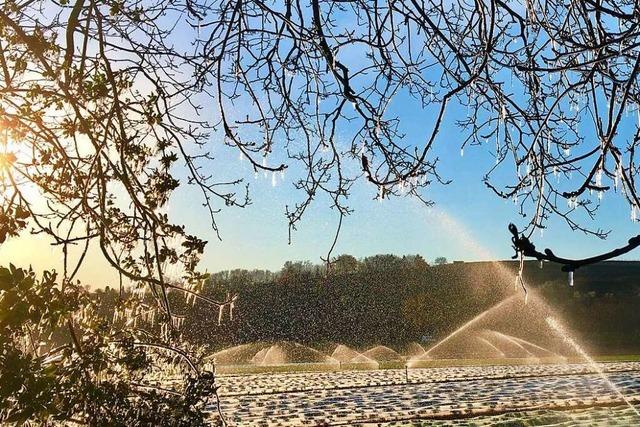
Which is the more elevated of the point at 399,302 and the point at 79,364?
the point at 399,302

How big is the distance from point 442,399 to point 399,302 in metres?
31.5

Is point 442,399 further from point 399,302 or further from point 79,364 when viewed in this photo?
point 399,302

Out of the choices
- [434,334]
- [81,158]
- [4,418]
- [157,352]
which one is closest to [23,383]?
[4,418]

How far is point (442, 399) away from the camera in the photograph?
11.6 m

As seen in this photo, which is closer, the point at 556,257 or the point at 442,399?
the point at 556,257

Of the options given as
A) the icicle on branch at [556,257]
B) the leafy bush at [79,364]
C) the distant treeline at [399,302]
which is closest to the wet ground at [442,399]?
the leafy bush at [79,364]

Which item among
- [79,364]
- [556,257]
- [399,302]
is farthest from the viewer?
[399,302]

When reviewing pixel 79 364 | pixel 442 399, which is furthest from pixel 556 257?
pixel 442 399

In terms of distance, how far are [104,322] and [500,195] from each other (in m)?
2.23

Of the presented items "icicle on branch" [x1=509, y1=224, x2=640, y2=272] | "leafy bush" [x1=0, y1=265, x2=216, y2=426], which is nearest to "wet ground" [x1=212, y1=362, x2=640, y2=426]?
"leafy bush" [x1=0, y1=265, x2=216, y2=426]

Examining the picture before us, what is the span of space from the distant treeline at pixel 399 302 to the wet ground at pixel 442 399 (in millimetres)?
23443

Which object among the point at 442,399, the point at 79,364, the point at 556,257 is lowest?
the point at 442,399

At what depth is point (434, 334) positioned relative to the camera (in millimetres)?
41750

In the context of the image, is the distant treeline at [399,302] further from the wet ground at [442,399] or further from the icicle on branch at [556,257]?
the icicle on branch at [556,257]
